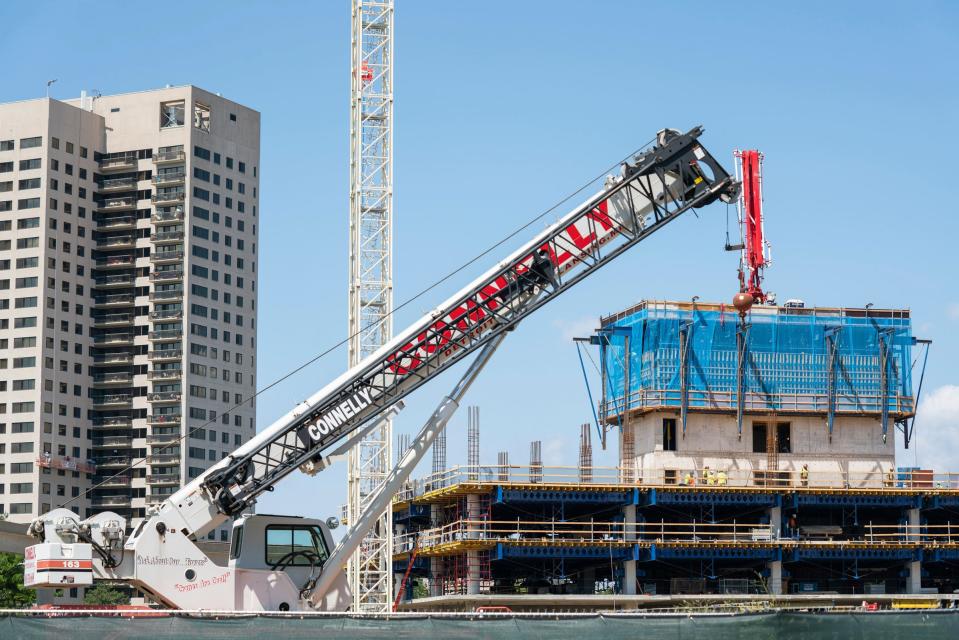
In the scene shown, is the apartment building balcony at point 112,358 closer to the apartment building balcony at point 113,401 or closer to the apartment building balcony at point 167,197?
the apartment building balcony at point 113,401

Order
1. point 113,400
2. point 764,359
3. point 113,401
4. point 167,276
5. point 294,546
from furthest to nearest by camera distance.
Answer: point 167,276
point 113,400
point 113,401
point 764,359
point 294,546

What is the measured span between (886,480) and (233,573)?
5955 centimetres

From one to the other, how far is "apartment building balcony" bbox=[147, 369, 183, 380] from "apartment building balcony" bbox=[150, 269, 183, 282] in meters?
11.9

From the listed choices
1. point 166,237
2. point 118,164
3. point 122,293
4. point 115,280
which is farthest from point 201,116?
point 122,293

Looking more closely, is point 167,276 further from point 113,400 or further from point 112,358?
point 113,400

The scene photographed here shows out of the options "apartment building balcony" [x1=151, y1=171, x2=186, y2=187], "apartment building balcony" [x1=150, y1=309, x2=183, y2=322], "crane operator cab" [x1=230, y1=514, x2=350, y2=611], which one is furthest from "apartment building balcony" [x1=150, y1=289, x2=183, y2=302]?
"crane operator cab" [x1=230, y1=514, x2=350, y2=611]

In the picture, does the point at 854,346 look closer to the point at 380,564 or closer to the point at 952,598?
the point at 952,598

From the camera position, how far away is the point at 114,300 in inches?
7082

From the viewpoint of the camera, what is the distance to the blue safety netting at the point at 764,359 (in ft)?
272

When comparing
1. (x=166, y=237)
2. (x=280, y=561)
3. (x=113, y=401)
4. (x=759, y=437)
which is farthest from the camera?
(x=166, y=237)

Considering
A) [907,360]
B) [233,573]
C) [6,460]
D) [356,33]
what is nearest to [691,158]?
[233,573]

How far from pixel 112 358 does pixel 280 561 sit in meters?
149

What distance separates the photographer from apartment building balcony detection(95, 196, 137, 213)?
595ft

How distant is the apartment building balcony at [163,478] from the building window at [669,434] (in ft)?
328
